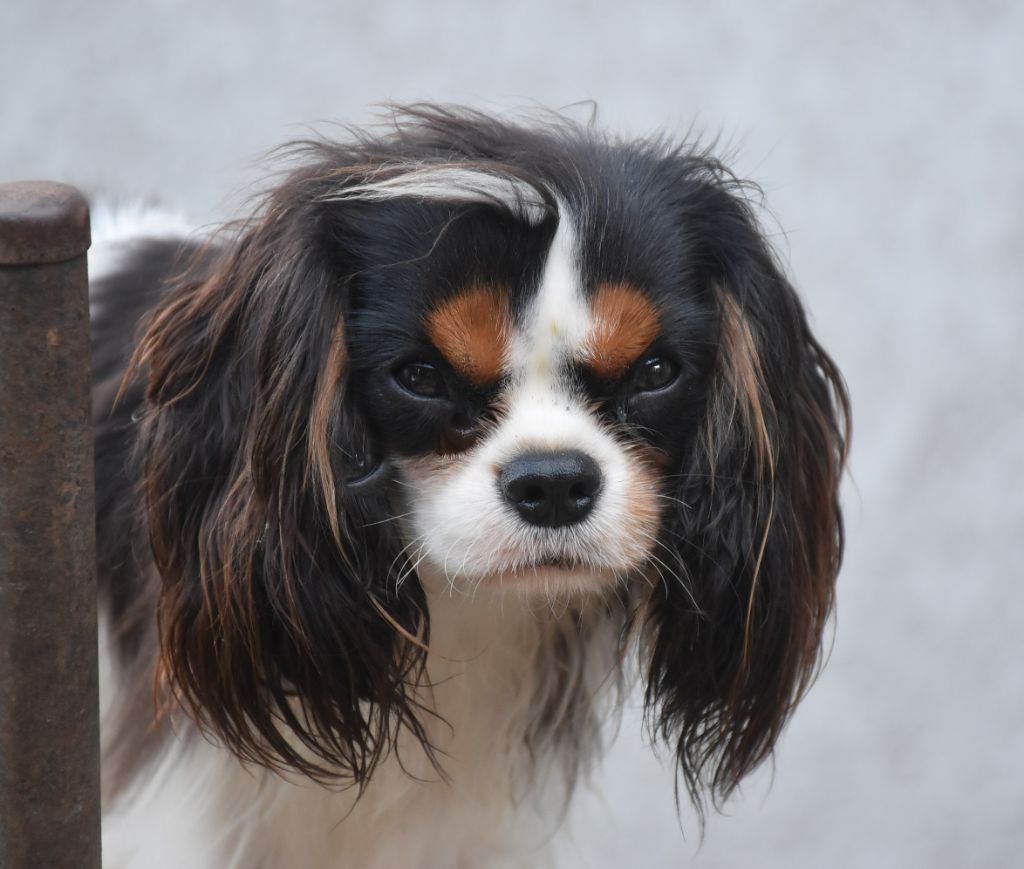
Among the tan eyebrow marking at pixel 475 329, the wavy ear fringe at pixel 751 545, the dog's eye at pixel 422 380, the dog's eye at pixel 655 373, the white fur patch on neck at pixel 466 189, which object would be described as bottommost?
the wavy ear fringe at pixel 751 545

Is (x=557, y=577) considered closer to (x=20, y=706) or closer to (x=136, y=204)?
(x=20, y=706)

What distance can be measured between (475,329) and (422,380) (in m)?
0.09

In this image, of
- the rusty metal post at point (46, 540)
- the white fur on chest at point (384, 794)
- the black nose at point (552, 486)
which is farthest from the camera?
the white fur on chest at point (384, 794)

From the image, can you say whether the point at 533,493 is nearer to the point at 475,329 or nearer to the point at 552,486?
the point at 552,486

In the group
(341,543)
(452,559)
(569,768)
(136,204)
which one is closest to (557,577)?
(452,559)

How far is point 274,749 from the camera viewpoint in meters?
1.95

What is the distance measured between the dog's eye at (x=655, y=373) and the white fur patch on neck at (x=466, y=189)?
205 mm

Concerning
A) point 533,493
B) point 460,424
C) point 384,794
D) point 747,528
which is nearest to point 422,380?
point 460,424

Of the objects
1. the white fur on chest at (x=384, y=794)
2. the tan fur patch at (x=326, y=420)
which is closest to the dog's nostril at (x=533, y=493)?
the tan fur patch at (x=326, y=420)

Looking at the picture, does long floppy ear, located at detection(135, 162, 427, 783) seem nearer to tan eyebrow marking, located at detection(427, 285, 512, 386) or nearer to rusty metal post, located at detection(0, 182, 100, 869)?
tan eyebrow marking, located at detection(427, 285, 512, 386)

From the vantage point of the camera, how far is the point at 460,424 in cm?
175

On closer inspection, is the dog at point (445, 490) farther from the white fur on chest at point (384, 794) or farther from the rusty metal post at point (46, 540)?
the rusty metal post at point (46, 540)

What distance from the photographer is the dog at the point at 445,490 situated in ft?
5.69

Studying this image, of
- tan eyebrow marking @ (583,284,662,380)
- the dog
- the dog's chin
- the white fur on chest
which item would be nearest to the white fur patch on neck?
the dog
